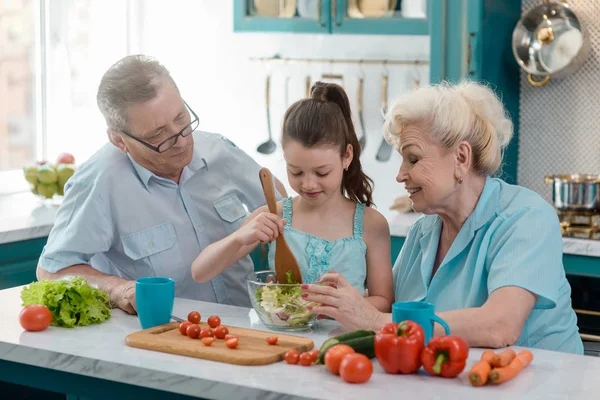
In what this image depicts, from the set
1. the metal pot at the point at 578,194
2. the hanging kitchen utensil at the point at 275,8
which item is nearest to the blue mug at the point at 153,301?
the metal pot at the point at 578,194

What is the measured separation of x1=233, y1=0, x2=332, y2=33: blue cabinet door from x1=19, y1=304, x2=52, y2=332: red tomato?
2.49 m

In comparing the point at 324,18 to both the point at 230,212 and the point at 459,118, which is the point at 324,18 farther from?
the point at 459,118

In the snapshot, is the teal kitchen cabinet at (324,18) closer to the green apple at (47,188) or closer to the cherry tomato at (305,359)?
the green apple at (47,188)

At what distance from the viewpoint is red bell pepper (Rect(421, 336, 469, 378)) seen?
1.66 meters

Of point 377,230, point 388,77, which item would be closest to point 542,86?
point 388,77

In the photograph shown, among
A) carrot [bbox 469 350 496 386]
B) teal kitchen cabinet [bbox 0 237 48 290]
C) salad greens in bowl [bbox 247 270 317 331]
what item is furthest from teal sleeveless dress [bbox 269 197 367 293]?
teal kitchen cabinet [bbox 0 237 48 290]

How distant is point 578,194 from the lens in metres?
3.42

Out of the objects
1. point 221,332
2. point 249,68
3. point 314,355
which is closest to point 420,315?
point 314,355

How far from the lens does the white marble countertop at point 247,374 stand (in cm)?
162

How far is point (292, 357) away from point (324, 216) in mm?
654

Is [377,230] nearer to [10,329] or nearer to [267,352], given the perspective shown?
[267,352]

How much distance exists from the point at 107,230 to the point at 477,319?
116 centimetres

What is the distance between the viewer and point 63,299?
2.08m

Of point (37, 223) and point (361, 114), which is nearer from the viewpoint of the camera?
point (37, 223)
